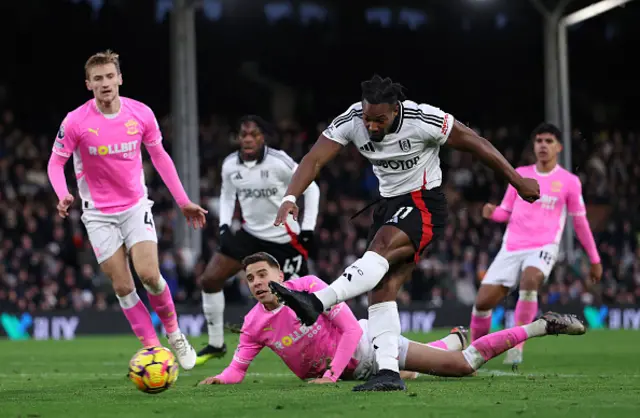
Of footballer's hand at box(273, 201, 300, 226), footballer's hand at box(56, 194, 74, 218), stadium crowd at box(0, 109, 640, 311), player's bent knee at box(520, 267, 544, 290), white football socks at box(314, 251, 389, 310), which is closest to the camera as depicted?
white football socks at box(314, 251, 389, 310)

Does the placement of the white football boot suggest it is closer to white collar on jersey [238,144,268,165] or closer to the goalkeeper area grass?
the goalkeeper area grass

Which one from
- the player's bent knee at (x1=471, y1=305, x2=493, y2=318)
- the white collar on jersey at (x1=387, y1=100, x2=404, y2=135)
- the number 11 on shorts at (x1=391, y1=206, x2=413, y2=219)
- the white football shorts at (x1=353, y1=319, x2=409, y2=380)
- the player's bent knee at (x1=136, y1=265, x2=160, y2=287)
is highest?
the white collar on jersey at (x1=387, y1=100, x2=404, y2=135)

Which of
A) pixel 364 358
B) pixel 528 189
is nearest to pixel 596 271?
pixel 364 358

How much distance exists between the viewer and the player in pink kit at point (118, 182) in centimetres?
873

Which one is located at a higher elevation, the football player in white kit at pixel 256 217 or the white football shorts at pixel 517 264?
the football player in white kit at pixel 256 217

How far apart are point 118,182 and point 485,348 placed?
3.18m

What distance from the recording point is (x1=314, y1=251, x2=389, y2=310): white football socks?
22.6 ft

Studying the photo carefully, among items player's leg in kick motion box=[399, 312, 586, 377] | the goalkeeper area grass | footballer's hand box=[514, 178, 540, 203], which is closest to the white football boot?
the goalkeeper area grass

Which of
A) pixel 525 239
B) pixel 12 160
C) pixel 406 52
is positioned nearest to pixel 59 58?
pixel 12 160

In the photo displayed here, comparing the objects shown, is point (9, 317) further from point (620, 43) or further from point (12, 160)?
point (620, 43)

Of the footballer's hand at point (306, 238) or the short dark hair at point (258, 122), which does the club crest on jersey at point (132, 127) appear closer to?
the short dark hair at point (258, 122)

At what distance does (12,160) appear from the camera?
77.1 ft

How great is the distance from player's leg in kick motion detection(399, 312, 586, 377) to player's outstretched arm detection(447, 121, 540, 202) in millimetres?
1180

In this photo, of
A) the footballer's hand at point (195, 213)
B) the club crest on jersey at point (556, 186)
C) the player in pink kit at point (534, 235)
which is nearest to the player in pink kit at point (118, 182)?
the footballer's hand at point (195, 213)
